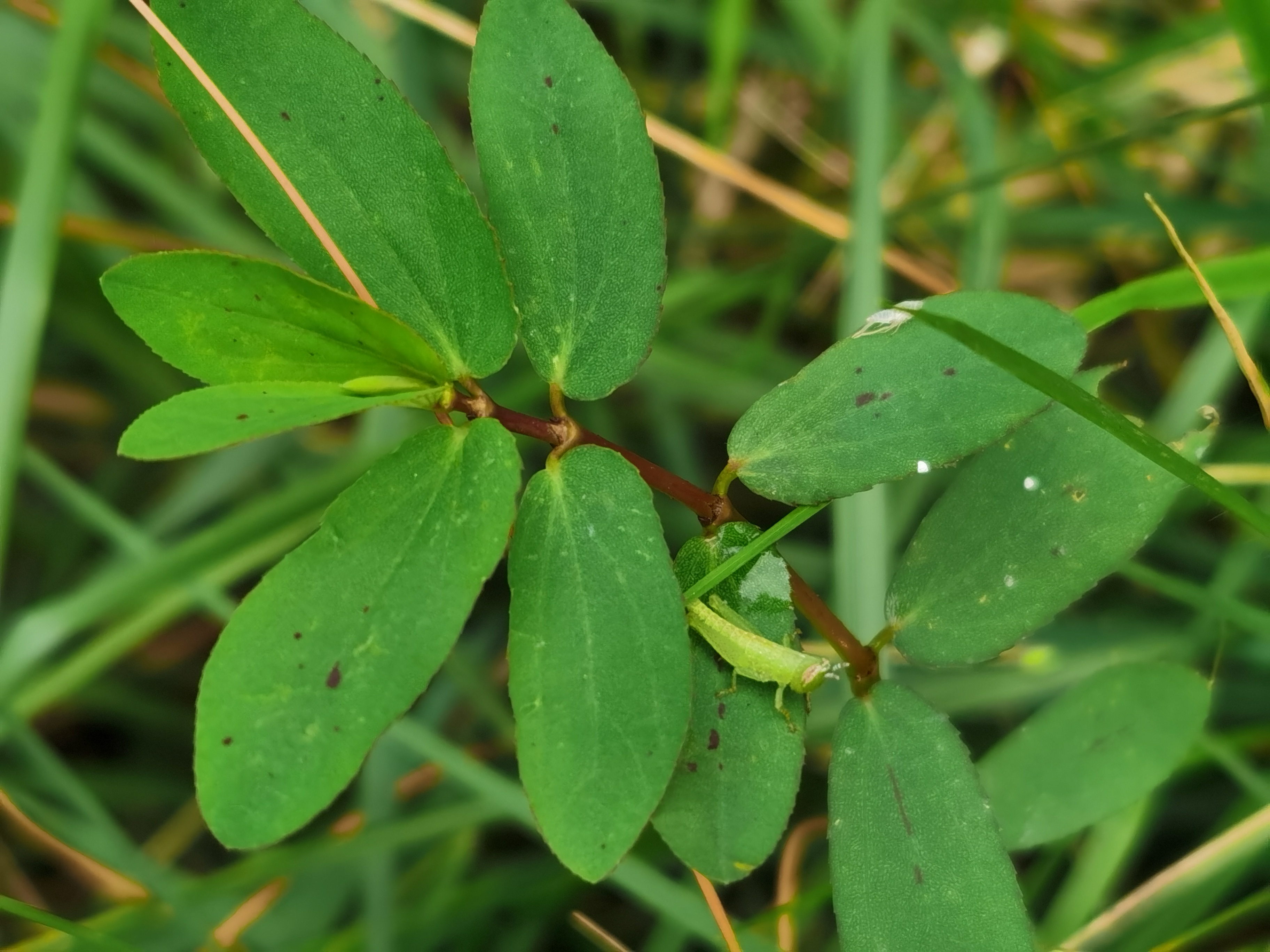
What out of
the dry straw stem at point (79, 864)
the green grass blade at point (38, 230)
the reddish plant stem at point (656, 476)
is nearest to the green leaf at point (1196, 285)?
the reddish plant stem at point (656, 476)

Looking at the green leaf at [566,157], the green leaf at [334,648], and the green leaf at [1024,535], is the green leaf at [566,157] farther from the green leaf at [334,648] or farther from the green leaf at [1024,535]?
the green leaf at [1024,535]

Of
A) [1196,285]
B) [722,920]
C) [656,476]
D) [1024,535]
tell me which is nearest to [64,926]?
[722,920]

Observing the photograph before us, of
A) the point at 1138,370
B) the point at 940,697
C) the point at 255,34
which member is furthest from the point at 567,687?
the point at 1138,370

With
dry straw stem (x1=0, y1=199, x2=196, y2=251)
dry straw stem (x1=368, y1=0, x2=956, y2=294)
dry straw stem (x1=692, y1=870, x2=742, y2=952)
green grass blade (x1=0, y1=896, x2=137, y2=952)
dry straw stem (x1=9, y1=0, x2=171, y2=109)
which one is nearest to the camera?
green grass blade (x1=0, y1=896, x2=137, y2=952)

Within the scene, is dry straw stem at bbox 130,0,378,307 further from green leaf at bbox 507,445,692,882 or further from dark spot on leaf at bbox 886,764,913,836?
dark spot on leaf at bbox 886,764,913,836

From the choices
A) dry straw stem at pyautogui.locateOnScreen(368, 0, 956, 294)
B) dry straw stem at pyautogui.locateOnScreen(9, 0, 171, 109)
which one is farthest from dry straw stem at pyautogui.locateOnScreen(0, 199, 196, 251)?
dry straw stem at pyautogui.locateOnScreen(368, 0, 956, 294)

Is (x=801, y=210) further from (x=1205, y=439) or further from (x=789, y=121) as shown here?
(x=1205, y=439)
